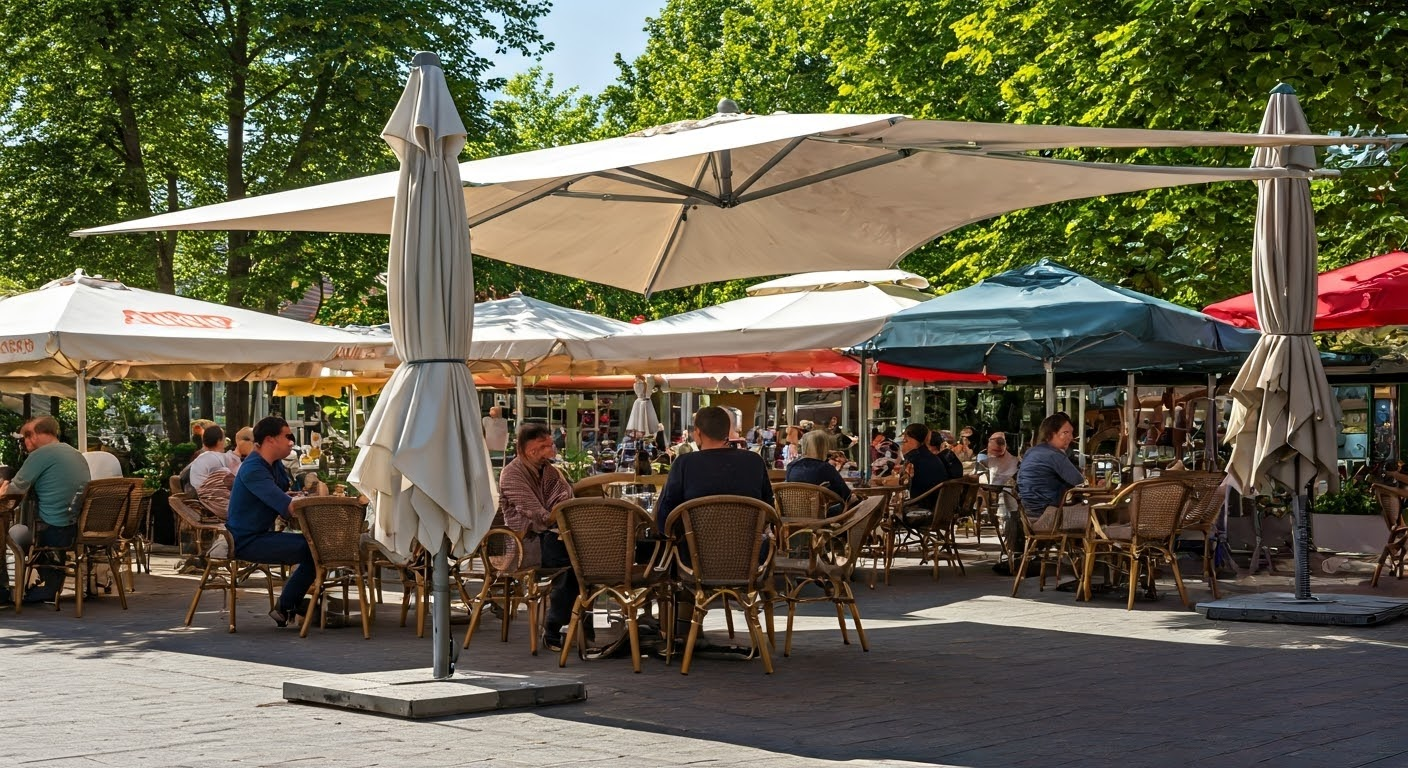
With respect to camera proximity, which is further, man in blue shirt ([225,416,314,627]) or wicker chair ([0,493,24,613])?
wicker chair ([0,493,24,613])

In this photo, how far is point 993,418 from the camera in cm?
3672

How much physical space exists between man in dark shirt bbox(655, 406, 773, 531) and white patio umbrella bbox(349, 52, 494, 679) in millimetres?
1493

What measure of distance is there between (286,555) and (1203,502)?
6568 millimetres

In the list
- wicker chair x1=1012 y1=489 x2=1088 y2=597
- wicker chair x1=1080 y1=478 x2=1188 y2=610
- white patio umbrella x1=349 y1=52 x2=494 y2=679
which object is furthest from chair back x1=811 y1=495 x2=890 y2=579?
white patio umbrella x1=349 y1=52 x2=494 y2=679

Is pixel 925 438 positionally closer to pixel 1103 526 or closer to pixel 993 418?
pixel 1103 526

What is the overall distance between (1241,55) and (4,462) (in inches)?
599

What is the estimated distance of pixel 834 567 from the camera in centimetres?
929

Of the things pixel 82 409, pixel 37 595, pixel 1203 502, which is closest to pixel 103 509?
pixel 37 595

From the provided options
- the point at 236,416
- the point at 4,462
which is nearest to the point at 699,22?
the point at 236,416

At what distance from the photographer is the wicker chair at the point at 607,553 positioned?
28.4 feet

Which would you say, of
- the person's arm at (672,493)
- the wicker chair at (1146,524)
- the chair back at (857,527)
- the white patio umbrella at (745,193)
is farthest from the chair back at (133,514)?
the wicker chair at (1146,524)

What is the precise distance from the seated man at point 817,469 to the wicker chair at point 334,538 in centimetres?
354

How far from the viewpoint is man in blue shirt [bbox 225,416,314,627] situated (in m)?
10.5

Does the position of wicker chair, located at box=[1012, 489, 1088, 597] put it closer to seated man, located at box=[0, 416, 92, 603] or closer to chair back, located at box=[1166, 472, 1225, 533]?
chair back, located at box=[1166, 472, 1225, 533]
